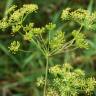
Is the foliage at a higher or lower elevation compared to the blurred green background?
lower

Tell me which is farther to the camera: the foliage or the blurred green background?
the blurred green background

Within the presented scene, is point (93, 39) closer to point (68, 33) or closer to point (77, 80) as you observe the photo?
point (68, 33)

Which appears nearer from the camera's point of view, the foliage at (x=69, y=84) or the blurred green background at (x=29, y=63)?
the foliage at (x=69, y=84)

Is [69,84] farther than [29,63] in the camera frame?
No

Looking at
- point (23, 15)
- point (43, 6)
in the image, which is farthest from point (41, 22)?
point (23, 15)

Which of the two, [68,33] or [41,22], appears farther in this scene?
[41,22]

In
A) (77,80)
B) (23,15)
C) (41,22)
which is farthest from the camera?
(41,22)

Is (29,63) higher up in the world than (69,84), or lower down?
higher up

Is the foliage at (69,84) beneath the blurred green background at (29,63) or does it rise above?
beneath

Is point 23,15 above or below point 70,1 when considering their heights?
below

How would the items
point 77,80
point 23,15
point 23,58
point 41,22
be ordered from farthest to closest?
1. point 41,22
2. point 23,58
3. point 23,15
4. point 77,80

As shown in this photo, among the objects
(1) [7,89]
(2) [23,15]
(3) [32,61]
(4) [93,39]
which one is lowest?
(2) [23,15]
